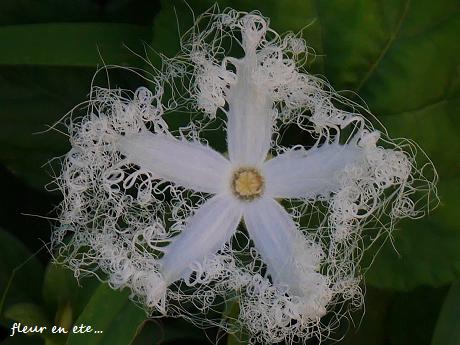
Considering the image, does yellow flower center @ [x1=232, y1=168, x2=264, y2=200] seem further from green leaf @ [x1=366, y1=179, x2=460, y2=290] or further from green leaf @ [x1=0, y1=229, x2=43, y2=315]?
green leaf @ [x1=0, y1=229, x2=43, y2=315]

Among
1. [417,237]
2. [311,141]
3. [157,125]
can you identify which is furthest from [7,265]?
[417,237]

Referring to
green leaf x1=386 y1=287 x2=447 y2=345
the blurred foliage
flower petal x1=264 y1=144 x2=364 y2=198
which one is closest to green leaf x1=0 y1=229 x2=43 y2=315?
the blurred foliage

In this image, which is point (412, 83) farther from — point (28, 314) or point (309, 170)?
point (28, 314)

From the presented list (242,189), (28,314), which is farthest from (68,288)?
(242,189)

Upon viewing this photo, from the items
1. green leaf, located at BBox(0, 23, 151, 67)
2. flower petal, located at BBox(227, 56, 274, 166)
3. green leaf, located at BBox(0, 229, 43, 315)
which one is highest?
green leaf, located at BBox(0, 23, 151, 67)

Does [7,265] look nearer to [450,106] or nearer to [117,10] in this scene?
[117,10]

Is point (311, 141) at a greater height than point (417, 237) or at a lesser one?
greater
